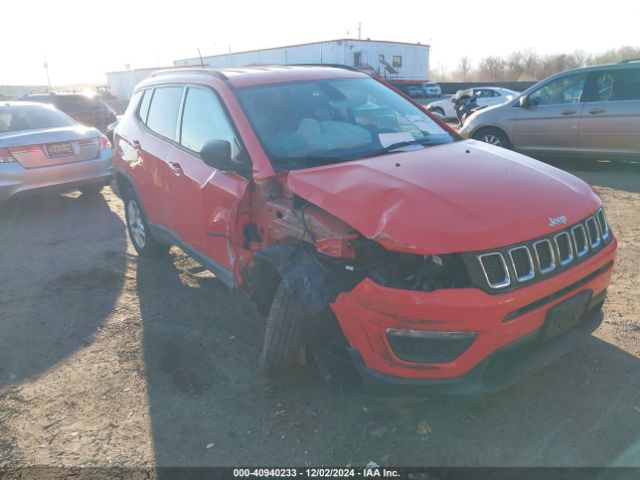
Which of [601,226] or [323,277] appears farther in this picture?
[601,226]

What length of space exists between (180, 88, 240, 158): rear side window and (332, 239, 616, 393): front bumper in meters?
1.51

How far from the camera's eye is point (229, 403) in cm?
298

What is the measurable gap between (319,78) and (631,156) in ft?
19.6

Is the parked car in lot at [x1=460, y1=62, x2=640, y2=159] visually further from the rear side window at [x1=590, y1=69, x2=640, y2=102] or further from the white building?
the white building

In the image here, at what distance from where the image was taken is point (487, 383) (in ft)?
7.74

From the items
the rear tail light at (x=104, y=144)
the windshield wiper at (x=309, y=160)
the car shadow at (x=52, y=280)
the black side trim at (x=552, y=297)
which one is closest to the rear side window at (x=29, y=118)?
the rear tail light at (x=104, y=144)

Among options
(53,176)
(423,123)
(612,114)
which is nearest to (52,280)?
(53,176)

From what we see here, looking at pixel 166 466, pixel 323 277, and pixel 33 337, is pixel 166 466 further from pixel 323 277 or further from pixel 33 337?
pixel 33 337

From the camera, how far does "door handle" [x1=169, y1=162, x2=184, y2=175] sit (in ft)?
12.9

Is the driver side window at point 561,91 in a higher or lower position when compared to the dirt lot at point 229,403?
higher

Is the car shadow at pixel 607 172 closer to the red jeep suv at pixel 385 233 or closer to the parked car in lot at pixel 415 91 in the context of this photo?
the red jeep suv at pixel 385 233

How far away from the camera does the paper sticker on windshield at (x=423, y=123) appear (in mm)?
3795

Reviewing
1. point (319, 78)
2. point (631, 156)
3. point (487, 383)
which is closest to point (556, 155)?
point (631, 156)

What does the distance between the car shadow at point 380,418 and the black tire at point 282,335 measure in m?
0.23
